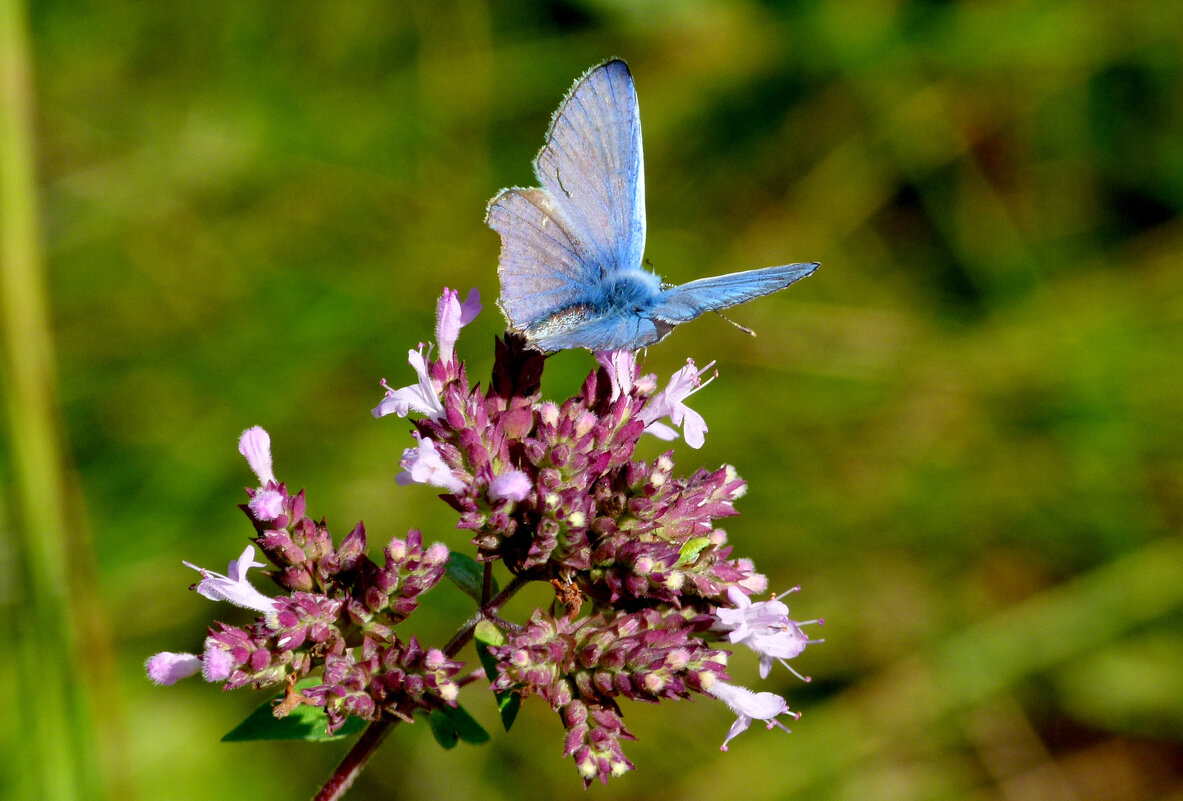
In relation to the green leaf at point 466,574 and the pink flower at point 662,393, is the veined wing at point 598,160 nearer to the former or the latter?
the pink flower at point 662,393

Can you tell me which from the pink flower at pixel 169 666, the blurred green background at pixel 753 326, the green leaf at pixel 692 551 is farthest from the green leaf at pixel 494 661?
the blurred green background at pixel 753 326

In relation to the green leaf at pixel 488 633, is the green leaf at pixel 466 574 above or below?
above

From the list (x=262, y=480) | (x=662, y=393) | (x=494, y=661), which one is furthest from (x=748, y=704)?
(x=262, y=480)

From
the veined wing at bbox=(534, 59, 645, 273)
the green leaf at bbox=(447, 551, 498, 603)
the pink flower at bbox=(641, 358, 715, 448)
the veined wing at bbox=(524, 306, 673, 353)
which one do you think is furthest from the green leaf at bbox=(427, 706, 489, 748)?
the veined wing at bbox=(534, 59, 645, 273)

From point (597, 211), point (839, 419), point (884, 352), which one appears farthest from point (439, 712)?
point (884, 352)

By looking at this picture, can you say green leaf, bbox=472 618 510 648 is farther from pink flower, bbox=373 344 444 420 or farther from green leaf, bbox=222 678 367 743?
pink flower, bbox=373 344 444 420

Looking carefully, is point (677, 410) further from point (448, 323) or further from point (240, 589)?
point (240, 589)
